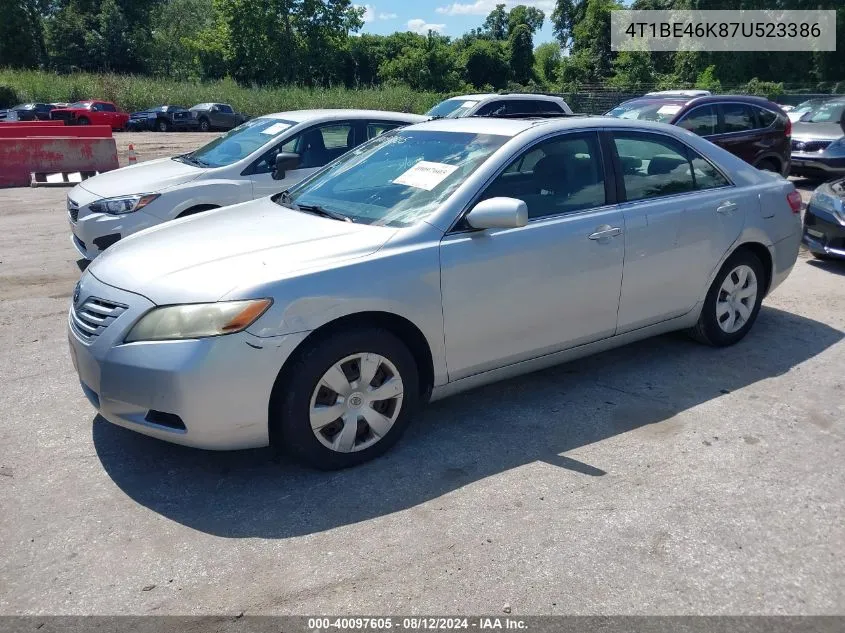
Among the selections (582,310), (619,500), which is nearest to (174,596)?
(619,500)

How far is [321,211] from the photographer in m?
4.23

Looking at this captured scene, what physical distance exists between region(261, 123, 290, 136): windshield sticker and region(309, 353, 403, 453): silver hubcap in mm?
4753

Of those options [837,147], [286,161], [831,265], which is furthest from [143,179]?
[837,147]

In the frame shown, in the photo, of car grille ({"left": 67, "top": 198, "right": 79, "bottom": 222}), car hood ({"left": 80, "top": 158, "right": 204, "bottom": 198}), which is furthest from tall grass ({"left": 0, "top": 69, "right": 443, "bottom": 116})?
car grille ({"left": 67, "top": 198, "right": 79, "bottom": 222})

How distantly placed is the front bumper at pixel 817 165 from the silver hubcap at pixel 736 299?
8980mm

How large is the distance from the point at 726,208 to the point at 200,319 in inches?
143

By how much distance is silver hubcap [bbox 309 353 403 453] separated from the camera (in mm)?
3461

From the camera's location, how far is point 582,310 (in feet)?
14.1

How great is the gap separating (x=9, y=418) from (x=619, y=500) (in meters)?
3.39

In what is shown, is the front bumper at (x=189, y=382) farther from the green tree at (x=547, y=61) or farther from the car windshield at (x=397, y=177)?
the green tree at (x=547, y=61)

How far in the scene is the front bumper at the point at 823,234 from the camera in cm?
740

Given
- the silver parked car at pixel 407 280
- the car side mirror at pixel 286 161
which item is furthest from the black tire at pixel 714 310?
the car side mirror at pixel 286 161

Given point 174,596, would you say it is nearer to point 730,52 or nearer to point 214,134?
point 214,134

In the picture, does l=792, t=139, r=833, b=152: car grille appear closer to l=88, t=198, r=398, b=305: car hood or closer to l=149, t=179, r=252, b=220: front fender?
l=149, t=179, r=252, b=220: front fender
